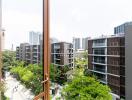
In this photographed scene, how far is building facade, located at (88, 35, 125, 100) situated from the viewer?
9.98m

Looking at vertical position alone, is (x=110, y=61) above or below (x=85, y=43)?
below

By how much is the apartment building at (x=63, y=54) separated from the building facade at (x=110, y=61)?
1.09 metres

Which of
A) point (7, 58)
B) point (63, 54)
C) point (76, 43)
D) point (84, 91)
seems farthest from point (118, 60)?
point (7, 58)

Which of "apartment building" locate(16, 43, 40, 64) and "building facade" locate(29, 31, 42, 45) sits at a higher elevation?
"building facade" locate(29, 31, 42, 45)

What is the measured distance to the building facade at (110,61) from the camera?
9.98m

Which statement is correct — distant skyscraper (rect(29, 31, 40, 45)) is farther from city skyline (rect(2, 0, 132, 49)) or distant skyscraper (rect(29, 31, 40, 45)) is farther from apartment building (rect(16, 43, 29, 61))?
city skyline (rect(2, 0, 132, 49))

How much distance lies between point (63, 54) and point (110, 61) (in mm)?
2113

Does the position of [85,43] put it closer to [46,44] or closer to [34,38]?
[34,38]

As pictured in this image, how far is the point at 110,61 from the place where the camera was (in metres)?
10.8

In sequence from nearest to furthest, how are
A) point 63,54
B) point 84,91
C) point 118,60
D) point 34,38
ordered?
point 34,38 < point 84,91 < point 118,60 < point 63,54

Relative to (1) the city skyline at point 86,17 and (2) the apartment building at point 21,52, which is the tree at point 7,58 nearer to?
→ (2) the apartment building at point 21,52

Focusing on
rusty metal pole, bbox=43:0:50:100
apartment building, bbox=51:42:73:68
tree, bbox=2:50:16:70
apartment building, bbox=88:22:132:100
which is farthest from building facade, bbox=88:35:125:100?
A: rusty metal pole, bbox=43:0:50:100

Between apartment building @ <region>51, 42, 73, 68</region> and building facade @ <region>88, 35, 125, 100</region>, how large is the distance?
3.56ft

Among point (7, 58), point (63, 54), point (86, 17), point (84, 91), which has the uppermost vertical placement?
point (86, 17)
